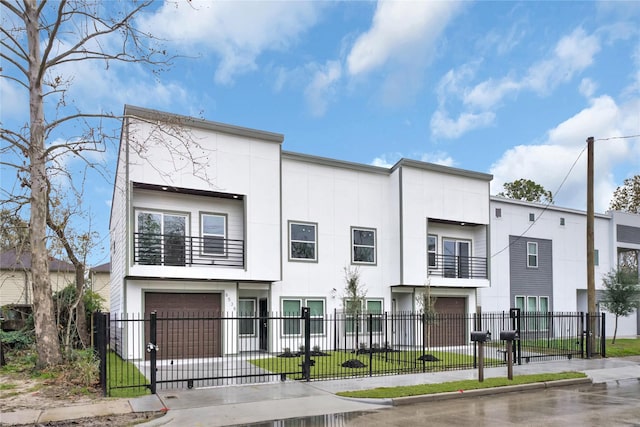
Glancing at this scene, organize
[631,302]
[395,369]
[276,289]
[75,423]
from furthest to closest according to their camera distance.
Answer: [631,302], [276,289], [395,369], [75,423]

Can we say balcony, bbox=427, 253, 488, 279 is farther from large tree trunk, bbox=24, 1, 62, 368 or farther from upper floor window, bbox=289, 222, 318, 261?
large tree trunk, bbox=24, 1, 62, 368

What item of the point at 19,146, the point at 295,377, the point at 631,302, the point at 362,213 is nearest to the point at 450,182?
the point at 362,213

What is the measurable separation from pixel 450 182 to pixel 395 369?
11396 mm

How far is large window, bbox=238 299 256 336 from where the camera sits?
778 inches

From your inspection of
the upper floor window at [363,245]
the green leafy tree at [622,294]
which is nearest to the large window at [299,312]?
the upper floor window at [363,245]

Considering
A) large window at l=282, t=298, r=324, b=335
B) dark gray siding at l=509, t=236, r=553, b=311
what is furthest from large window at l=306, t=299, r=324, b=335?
dark gray siding at l=509, t=236, r=553, b=311

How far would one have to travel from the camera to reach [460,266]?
2484 cm

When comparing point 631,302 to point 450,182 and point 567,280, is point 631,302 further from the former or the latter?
point 450,182

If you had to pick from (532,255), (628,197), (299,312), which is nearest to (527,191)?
(628,197)

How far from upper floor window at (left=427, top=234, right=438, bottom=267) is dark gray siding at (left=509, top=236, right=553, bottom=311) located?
17.4ft

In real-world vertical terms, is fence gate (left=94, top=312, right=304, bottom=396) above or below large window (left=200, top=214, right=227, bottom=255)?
below

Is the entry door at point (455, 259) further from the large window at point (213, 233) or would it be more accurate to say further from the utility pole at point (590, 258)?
the large window at point (213, 233)

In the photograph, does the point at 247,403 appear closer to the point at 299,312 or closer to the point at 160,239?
the point at 160,239

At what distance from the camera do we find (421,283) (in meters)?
22.4
